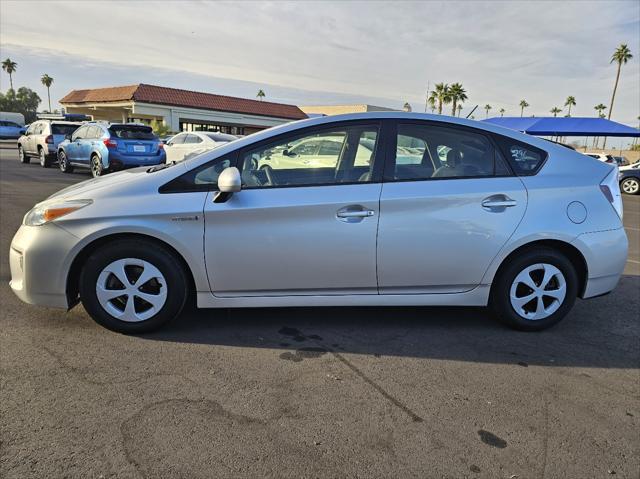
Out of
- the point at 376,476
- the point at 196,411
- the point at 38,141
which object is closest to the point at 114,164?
the point at 38,141

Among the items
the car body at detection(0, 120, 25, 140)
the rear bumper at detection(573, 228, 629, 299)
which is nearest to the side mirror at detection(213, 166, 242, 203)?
the rear bumper at detection(573, 228, 629, 299)

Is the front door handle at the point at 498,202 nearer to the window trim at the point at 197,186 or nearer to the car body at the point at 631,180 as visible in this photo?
the window trim at the point at 197,186

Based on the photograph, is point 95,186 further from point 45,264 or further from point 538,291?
point 538,291

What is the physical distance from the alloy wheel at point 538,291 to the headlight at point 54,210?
3.31 metres

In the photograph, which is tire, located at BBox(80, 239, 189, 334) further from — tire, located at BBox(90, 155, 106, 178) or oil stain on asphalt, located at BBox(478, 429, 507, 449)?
tire, located at BBox(90, 155, 106, 178)

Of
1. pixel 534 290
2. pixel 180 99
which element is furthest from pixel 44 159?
pixel 180 99

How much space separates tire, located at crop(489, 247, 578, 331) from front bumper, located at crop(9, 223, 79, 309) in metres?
3.22

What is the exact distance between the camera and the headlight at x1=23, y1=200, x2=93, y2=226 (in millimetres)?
3480

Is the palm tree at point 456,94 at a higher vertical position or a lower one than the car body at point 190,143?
higher

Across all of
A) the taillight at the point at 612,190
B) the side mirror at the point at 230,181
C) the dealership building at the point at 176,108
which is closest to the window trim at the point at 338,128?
the side mirror at the point at 230,181

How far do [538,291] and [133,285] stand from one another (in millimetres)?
3094

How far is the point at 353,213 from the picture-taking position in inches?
138

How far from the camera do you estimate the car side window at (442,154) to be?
146 inches

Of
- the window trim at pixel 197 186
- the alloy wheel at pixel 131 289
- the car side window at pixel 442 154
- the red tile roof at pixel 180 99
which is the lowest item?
the alloy wheel at pixel 131 289
